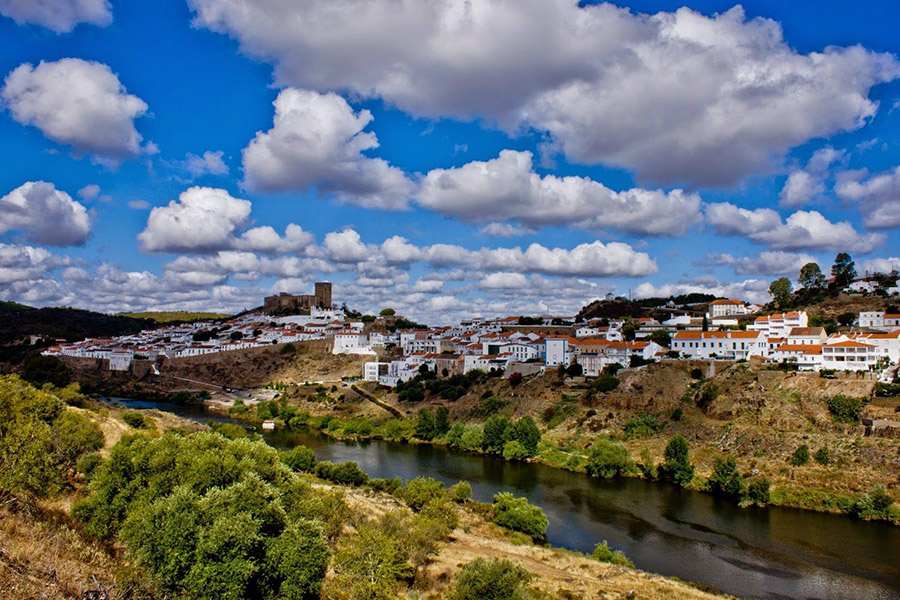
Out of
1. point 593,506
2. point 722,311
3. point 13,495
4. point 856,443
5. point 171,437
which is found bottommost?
point 593,506

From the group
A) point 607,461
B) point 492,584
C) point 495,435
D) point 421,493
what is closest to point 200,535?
point 492,584

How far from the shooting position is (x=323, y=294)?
127750mm

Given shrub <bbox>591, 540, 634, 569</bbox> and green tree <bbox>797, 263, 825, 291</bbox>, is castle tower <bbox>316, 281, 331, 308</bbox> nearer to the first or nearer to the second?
green tree <bbox>797, 263, 825, 291</bbox>

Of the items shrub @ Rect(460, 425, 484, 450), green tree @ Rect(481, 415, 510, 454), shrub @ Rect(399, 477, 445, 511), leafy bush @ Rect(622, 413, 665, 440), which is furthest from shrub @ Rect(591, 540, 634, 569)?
shrub @ Rect(460, 425, 484, 450)

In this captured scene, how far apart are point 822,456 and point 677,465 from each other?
7.89m

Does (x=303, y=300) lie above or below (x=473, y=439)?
above

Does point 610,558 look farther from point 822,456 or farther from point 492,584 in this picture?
point 822,456

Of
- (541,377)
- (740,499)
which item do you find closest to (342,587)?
(740,499)

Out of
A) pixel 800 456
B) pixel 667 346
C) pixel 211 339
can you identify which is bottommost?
pixel 800 456

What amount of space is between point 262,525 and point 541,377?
44.5 metres

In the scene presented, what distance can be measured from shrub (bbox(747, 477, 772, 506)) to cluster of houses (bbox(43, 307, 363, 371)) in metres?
65.4

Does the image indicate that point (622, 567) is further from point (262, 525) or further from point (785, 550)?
point (262, 525)

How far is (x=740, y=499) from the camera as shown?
32.0 meters

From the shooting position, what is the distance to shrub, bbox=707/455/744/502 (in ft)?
107
